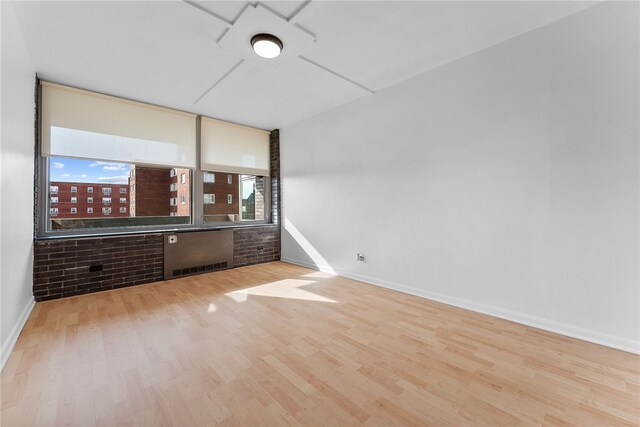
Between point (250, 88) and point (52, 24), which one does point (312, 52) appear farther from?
point (52, 24)

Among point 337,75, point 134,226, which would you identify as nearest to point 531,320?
point 337,75

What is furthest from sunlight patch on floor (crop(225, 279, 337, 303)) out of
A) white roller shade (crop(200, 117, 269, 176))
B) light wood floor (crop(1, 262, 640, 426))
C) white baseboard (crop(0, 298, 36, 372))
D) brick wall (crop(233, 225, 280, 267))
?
white roller shade (crop(200, 117, 269, 176))

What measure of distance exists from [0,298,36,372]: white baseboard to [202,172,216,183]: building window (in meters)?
2.84

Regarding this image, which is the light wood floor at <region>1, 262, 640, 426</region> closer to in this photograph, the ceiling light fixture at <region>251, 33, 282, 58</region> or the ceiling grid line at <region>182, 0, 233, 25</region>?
the ceiling light fixture at <region>251, 33, 282, 58</region>

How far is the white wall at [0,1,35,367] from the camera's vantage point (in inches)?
80.7

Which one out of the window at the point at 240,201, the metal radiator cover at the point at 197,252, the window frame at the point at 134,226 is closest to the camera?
the window frame at the point at 134,226

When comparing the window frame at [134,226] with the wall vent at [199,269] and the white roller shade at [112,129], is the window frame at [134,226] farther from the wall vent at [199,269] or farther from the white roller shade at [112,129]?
the wall vent at [199,269]

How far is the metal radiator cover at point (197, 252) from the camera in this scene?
4266 millimetres

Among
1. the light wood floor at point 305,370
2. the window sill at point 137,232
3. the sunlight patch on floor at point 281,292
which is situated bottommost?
the light wood floor at point 305,370

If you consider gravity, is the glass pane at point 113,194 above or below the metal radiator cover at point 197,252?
above

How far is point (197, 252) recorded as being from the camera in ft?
14.9

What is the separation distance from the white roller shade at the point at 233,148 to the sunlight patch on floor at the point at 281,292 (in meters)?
2.54

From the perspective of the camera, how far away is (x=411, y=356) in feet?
6.79

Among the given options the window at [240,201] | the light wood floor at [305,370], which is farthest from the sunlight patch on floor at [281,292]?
the window at [240,201]
